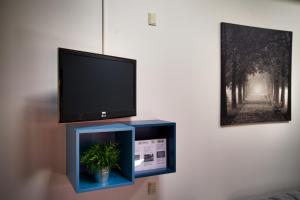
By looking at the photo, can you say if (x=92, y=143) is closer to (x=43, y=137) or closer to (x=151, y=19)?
(x=43, y=137)

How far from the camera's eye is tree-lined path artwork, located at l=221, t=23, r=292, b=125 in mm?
2309

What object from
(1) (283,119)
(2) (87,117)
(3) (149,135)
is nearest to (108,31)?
(2) (87,117)

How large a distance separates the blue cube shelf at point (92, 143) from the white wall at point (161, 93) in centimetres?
19

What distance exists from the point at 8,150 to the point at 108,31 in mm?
1093

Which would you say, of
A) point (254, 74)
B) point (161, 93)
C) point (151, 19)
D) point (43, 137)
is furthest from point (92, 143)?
point (254, 74)

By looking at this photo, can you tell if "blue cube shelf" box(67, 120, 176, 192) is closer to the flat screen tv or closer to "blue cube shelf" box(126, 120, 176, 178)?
"blue cube shelf" box(126, 120, 176, 178)

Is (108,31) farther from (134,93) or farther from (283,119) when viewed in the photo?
(283,119)

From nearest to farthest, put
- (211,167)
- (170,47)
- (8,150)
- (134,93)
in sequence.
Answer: (8,150), (134,93), (170,47), (211,167)

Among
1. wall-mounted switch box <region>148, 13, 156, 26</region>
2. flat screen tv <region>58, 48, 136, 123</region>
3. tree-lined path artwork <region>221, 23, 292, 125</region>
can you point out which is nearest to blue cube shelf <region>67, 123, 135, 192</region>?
flat screen tv <region>58, 48, 136, 123</region>

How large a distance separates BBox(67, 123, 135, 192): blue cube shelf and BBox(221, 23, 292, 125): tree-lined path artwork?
1100 mm

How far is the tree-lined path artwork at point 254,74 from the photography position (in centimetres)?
231

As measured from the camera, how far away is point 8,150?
1579mm

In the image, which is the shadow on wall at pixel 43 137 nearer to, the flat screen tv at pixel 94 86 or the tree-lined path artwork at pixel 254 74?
the flat screen tv at pixel 94 86

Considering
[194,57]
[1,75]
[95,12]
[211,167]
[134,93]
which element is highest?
[95,12]
